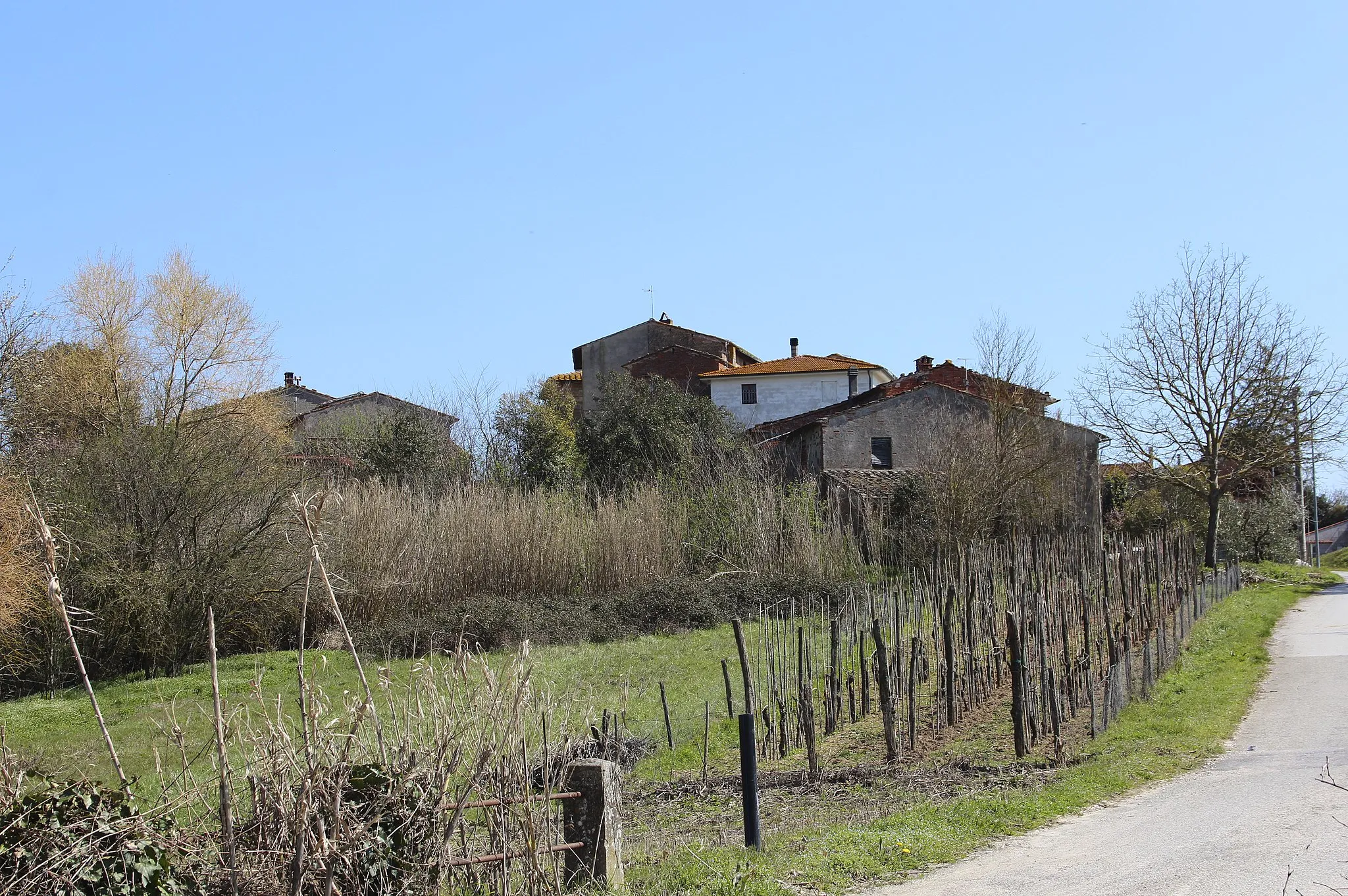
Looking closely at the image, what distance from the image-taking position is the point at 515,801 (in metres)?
4.62

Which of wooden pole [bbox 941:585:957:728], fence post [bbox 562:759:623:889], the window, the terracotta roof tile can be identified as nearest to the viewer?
fence post [bbox 562:759:623:889]

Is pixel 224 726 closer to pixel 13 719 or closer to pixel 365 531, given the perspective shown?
pixel 13 719

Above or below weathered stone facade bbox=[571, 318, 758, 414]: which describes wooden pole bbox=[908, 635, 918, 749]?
below

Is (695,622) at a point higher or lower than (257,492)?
lower

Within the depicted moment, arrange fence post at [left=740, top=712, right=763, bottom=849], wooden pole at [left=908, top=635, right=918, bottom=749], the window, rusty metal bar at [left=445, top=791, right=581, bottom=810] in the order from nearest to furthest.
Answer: rusty metal bar at [left=445, top=791, right=581, bottom=810], fence post at [left=740, top=712, right=763, bottom=849], wooden pole at [left=908, top=635, right=918, bottom=749], the window

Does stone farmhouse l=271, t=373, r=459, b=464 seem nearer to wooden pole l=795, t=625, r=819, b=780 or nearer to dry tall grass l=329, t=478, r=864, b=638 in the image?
dry tall grass l=329, t=478, r=864, b=638

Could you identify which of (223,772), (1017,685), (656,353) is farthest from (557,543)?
(656,353)

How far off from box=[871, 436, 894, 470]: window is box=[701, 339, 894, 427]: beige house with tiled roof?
1468 centimetres

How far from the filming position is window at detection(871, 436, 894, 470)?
108ft

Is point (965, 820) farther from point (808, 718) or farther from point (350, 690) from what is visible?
point (350, 690)

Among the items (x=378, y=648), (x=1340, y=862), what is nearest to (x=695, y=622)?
(x=378, y=648)

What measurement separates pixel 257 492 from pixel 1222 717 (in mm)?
14416

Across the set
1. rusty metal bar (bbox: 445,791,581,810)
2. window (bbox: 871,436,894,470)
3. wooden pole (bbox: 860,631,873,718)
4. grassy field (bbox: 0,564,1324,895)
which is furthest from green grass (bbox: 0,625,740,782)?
window (bbox: 871,436,894,470)

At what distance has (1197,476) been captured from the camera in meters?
30.0
